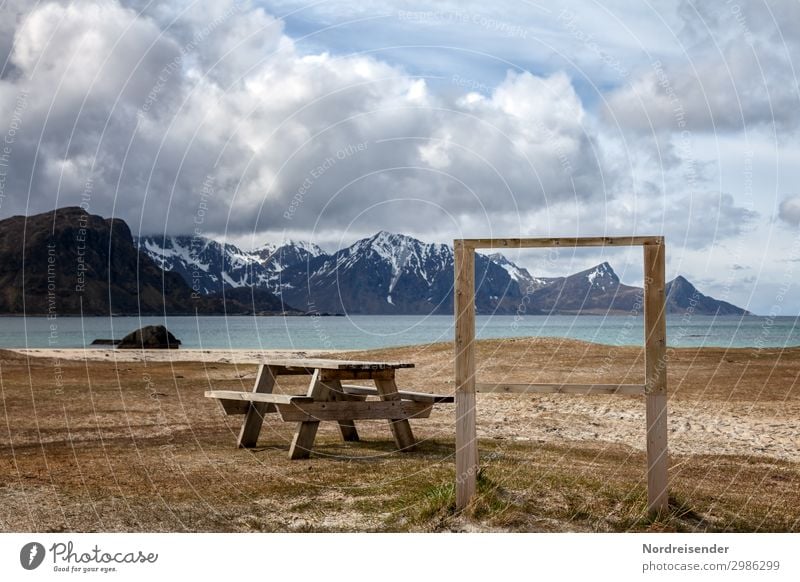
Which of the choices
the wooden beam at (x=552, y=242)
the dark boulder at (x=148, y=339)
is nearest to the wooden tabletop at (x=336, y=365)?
the wooden beam at (x=552, y=242)

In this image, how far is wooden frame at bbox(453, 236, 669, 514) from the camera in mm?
8414

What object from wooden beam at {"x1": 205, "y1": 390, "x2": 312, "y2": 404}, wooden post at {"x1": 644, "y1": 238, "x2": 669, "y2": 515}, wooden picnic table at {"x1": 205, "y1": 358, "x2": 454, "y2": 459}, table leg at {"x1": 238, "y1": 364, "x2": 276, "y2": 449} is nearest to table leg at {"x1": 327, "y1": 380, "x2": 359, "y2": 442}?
wooden picnic table at {"x1": 205, "y1": 358, "x2": 454, "y2": 459}

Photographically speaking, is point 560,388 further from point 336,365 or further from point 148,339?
point 148,339

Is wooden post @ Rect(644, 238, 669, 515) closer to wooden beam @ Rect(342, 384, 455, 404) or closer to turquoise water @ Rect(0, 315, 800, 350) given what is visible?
wooden beam @ Rect(342, 384, 455, 404)

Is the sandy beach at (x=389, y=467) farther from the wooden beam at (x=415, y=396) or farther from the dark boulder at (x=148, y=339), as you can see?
the dark boulder at (x=148, y=339)

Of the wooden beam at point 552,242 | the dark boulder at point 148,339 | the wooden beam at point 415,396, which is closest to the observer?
the wooden beam at point 552,242

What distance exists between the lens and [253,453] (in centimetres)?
1221

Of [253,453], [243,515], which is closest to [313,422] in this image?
[253,453]

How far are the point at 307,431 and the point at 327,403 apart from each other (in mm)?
481

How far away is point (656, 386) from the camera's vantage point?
848 cm

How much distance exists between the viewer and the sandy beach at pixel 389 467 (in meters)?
8.38

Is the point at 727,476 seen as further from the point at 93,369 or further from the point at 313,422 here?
the point at 93,369

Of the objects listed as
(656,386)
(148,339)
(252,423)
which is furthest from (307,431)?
(148,339)

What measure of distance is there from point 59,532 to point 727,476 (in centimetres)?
788
